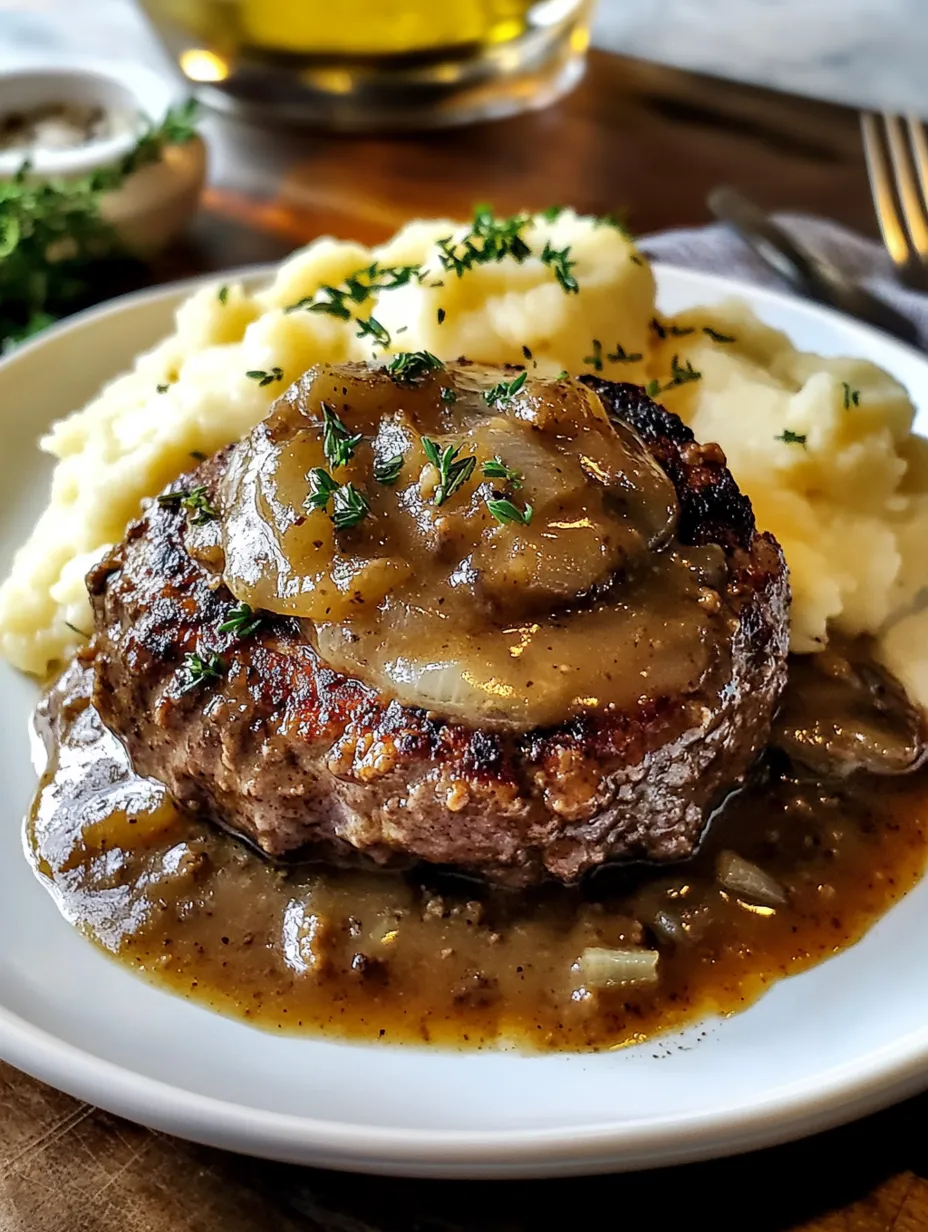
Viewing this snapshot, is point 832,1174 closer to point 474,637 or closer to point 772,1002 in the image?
point 772,1002

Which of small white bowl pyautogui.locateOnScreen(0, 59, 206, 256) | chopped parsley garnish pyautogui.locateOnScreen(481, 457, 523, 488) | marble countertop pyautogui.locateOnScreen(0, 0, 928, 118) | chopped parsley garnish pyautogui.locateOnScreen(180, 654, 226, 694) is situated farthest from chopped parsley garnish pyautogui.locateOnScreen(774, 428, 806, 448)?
Result: marble countertop pyautogui.locateOnScreen(0, 0, 928, 118)

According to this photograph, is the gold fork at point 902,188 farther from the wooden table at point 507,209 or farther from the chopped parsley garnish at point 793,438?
the chopped parsley garnish at point 793,438

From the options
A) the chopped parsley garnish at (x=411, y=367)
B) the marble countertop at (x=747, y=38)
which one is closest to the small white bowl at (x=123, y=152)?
the marble countertop at (x=747, y=38)

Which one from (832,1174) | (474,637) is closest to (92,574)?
(474,637)

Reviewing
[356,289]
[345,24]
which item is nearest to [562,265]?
[356,289]

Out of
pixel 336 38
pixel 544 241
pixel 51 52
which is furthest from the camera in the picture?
pixel 51 52
